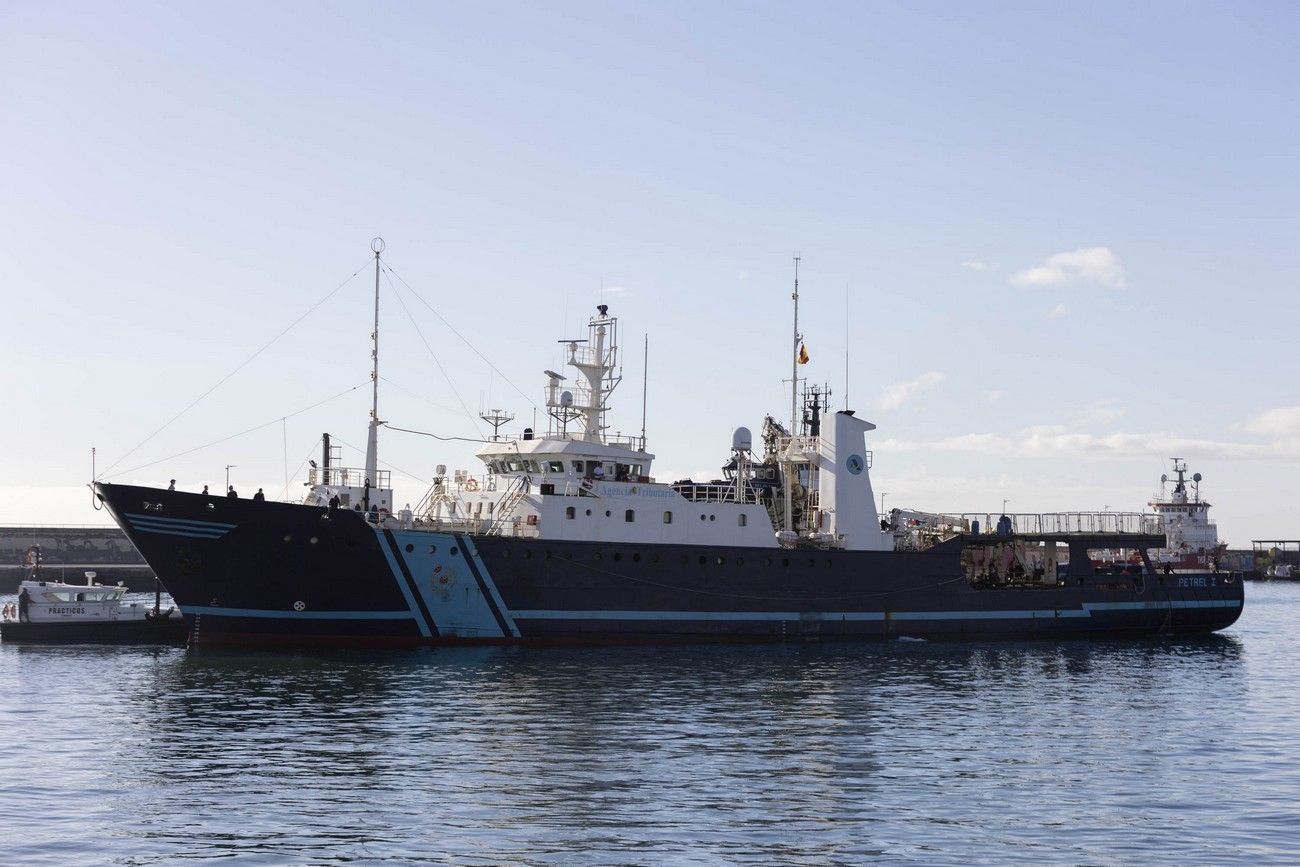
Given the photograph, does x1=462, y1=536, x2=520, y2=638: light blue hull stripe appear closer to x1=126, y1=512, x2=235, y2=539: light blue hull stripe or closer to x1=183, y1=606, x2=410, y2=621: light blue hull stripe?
x1=183, y1=606, x2=410, y2=621: light blue hull stripe

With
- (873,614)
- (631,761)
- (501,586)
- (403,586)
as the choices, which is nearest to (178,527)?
(403,586)

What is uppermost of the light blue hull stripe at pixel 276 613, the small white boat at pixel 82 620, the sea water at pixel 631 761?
the light blue hull stripe at pixel 276 613

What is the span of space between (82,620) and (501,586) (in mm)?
14999

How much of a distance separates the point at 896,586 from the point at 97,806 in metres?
30.3

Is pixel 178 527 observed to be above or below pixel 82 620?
above

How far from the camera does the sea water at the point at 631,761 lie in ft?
55.5

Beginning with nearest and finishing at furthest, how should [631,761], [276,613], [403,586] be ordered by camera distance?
[631,761] → [276,613] → [403,586]

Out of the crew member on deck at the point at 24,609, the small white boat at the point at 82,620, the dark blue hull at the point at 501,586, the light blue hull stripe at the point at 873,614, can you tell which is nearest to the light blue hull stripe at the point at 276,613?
the dark blue hull at the point at 501,586

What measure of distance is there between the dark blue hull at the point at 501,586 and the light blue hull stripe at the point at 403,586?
3 cm

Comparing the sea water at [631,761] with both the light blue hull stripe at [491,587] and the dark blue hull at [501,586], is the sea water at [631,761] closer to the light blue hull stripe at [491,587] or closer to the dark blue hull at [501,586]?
the dark blue hull at [501,586]

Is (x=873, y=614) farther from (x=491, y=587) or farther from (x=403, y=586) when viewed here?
(x=403, y=586)

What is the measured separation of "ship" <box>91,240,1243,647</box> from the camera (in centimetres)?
3681

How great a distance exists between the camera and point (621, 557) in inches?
1576

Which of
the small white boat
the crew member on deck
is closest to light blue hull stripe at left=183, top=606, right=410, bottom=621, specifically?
the small white boat
